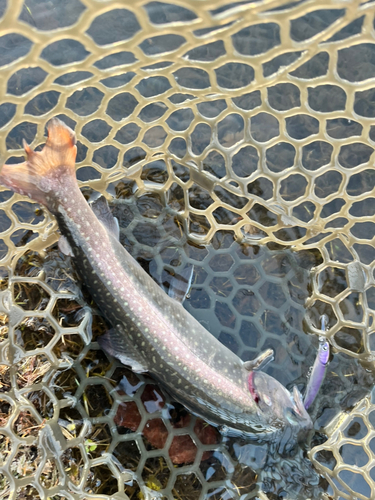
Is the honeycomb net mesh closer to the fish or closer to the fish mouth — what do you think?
the fish

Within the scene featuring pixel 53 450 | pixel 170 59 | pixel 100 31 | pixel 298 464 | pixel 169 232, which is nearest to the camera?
pixel 170 59

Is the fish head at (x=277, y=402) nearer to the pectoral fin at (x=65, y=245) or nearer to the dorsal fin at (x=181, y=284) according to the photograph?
the dorsal fin at (x=181, y=284)

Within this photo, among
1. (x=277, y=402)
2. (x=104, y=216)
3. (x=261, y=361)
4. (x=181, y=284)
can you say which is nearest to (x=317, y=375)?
(x=277, y=402)

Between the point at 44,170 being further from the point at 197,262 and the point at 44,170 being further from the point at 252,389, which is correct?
the point at 252,389

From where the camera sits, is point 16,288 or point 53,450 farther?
point 16,288

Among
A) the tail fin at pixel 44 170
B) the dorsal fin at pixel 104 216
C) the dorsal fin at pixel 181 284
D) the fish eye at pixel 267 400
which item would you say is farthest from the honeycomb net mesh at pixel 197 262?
the fish eye at pixel 267 400

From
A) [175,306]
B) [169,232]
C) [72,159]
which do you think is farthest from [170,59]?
[175,306]

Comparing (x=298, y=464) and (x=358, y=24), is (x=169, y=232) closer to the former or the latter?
(x=298, y=464)

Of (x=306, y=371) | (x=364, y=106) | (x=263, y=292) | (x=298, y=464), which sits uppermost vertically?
(x=364, y=106)
